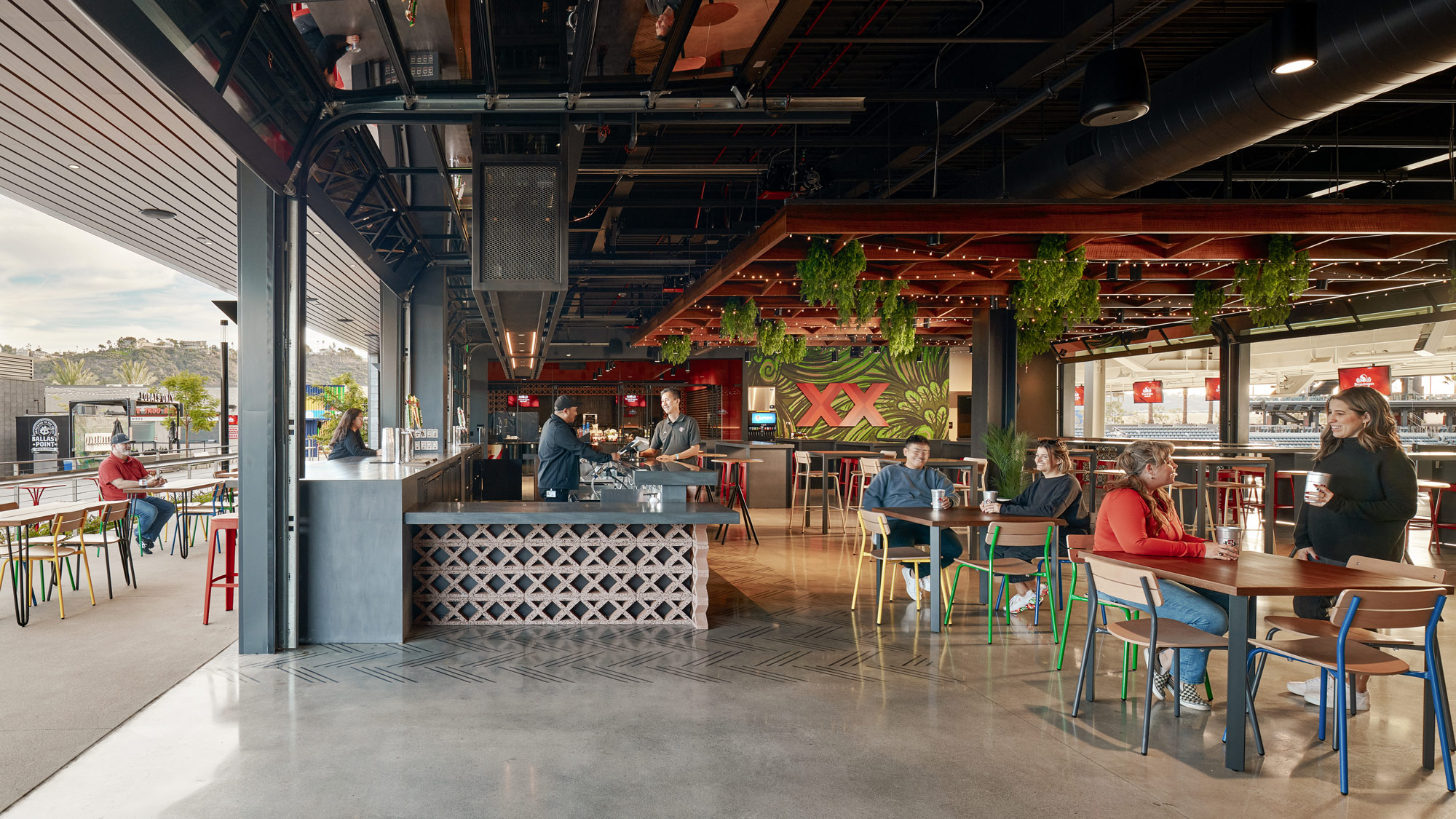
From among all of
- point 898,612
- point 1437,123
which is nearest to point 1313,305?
point 1437,123

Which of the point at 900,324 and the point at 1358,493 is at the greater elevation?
the point at 900,324

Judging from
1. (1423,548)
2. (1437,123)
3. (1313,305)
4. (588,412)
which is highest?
(1437,123)

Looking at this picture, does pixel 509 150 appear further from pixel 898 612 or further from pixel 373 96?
pixel 898 612

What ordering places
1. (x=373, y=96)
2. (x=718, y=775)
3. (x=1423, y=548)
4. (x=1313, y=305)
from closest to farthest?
(x=718, y=775) → (x=373, y=96) → (x=1423, y=548) → (x=1313, y=305)

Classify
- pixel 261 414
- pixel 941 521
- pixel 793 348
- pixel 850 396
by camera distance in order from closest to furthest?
pixel 261 414
pixel 941 521
pixel 793 348
pixel 850 396

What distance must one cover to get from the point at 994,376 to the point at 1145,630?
7275 mm

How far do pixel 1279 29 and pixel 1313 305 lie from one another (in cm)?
1152

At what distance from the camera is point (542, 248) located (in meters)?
5.13

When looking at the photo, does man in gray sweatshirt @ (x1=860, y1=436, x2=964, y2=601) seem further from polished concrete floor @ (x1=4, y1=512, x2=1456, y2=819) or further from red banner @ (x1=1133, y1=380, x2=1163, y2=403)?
red banner @ (x1=1133, y1=380, x2=1163, y2=403)

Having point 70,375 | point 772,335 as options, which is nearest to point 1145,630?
point 772,335

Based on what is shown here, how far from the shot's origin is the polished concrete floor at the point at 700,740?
2973mm

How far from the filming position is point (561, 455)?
683 cm

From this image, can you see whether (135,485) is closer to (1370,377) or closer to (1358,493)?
(1358,493)

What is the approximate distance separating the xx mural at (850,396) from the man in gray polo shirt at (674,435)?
11.8 m
